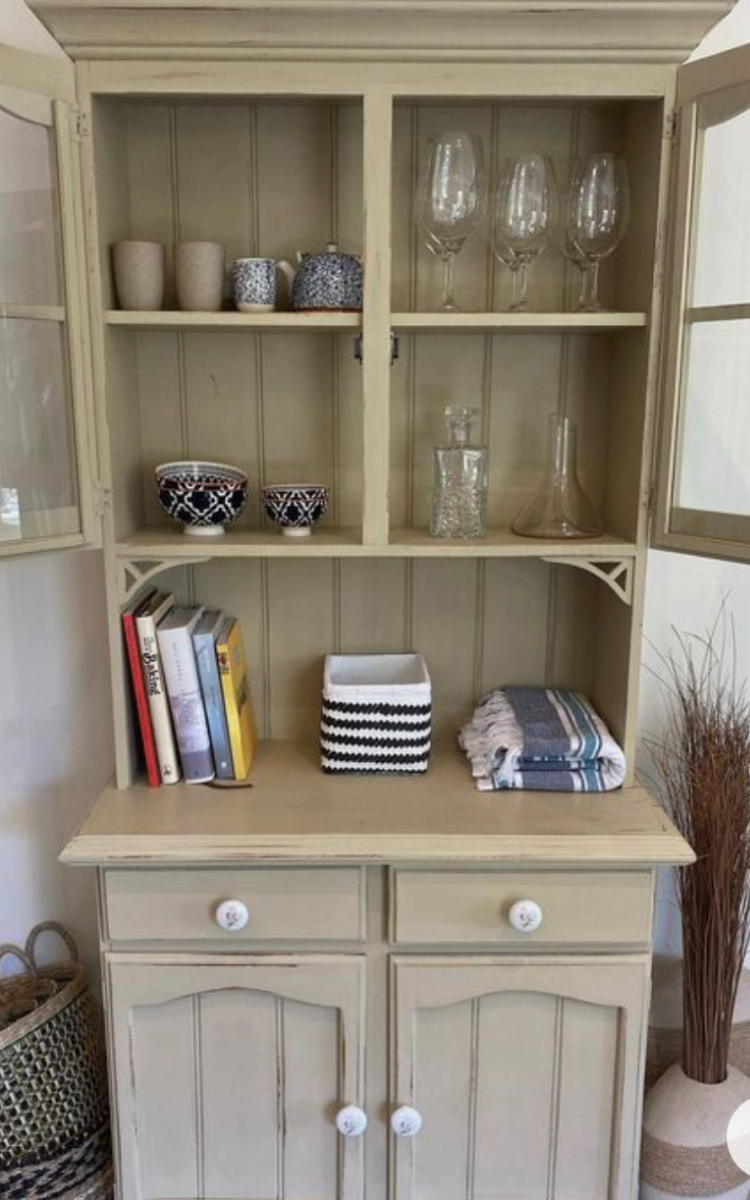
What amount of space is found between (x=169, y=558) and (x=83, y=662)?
1.50ft

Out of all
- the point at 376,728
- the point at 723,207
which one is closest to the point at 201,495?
the point at 376,728

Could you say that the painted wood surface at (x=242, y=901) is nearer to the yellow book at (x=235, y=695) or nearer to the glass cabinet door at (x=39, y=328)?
the yellow book at (x=235, y=695)

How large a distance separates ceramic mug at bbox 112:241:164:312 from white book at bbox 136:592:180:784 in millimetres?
486

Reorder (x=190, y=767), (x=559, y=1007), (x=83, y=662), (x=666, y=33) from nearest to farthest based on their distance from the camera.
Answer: (x=666, y=33) < (x=559, y=1007) < (x=190, y=767) < (x=83, y=662)

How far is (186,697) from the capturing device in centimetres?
150

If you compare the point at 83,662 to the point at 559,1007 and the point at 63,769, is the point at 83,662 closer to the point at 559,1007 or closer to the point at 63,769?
the point at 63,769

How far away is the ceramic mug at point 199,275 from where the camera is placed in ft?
4.64

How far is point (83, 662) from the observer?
176 centimetres

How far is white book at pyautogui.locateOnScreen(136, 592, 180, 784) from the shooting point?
1.47 m

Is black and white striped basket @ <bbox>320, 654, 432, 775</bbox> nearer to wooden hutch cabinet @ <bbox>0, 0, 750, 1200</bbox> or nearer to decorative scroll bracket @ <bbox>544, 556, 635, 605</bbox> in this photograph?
wooden hutch cabinet @ <bbox>0, 0, 750, 1200</bbox>

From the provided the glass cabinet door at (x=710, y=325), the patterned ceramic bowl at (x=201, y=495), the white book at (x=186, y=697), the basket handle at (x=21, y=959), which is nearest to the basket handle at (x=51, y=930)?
the basket handle at (x=21, y=959)

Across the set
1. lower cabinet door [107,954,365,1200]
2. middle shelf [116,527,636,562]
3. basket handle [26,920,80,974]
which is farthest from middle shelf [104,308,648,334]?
basket handle [26,920,80,974]

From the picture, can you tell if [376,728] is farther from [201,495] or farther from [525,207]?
[525,207]

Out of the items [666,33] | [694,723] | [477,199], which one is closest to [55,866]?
[694,723]
